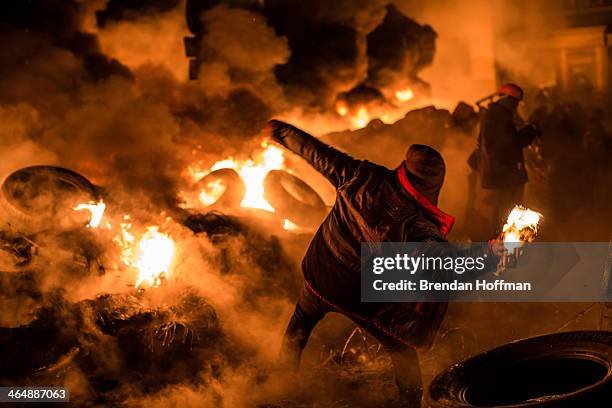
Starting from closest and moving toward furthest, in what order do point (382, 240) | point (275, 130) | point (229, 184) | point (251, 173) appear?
point (382, 240)
point (275, 130)
point (229, 184)
point (251, 173)

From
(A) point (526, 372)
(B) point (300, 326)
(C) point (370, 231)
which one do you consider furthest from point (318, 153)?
(A) point (526, 372)

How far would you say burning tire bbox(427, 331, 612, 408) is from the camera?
3947 mm

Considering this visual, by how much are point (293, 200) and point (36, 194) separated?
281 centimetres

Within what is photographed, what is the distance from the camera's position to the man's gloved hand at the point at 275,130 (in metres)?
5.28

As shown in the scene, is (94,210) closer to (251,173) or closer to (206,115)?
(251,173)

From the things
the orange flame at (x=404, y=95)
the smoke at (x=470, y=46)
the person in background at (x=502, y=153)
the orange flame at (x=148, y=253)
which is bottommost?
the orange flame at (x=148, y=253)

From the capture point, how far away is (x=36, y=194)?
23.8 ft

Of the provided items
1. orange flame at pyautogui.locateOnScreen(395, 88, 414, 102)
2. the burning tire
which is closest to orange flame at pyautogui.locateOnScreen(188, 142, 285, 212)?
the burning tire

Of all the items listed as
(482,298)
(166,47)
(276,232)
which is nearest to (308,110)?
(166,47)

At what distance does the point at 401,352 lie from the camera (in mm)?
4590

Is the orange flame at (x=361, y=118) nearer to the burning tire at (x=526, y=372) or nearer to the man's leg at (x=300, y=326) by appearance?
the man's leg at (x=300, y=326)

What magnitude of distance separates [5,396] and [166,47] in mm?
8232

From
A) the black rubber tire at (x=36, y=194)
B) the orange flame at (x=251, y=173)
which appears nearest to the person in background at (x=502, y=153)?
the orange flame at (x=251, y=173)

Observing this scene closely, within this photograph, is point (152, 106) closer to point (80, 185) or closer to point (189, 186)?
point (189, 186)
